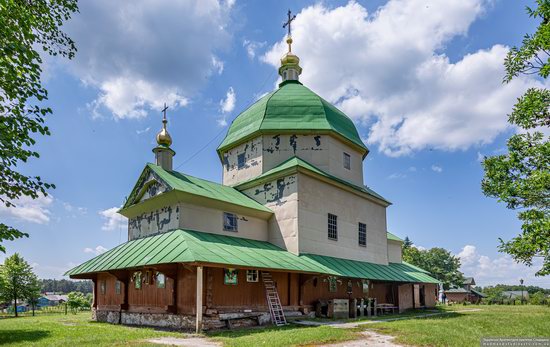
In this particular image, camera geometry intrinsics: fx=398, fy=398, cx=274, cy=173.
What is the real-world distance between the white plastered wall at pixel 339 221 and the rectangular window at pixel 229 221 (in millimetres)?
3286

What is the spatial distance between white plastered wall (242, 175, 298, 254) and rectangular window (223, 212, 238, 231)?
7.86 ft

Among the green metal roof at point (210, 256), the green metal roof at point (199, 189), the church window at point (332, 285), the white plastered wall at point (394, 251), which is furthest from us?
the white plastered wall at point (394, 251)

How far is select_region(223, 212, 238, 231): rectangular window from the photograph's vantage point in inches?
763

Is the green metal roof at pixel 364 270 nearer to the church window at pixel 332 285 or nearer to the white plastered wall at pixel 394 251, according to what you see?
the church window at pixel 332 285

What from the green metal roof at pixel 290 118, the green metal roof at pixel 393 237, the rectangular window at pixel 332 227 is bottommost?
the green metal roof at pixel 393 237

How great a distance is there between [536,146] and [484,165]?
5.57ft

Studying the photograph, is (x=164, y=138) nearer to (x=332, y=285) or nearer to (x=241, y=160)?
(x=241, y=160)

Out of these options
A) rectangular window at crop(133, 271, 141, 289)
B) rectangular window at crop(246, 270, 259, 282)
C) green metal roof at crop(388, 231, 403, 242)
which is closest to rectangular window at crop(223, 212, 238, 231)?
rectangular window at crop(246, 270, 259, 282)

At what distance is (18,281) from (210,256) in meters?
34.5

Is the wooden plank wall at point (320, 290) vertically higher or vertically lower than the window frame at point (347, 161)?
lower

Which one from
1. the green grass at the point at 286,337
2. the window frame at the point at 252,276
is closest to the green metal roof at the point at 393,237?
the window frame at the point at 252,276

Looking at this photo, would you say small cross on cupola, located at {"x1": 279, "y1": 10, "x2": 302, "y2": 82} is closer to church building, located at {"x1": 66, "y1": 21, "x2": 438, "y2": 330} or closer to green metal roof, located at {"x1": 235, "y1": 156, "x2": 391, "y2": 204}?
church building, located at {"x1": 66, "y1": 21, "x2": 438, "y2": 330}

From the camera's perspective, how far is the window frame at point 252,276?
16936mm

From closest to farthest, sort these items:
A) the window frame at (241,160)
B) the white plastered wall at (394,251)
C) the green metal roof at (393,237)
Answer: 1. the window frame at (241,160)
2. the white plastered wall at (394,251)
3. the green metal roof at (393,237)
